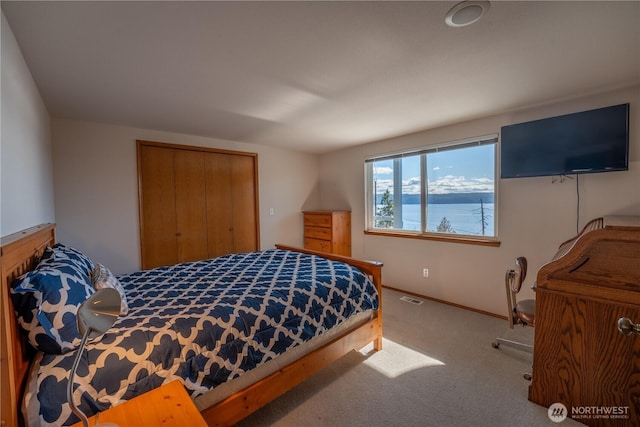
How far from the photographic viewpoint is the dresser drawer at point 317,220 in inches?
168

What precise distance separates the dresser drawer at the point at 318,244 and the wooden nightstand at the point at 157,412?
3.31 meters

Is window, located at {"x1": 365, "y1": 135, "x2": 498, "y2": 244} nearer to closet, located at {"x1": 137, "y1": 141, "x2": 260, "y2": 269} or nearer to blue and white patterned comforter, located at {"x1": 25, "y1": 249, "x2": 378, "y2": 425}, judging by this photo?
blue and white patterned comforter, located at {"x1": 25, "y1": 249, "x2": 378, "y2": 425}

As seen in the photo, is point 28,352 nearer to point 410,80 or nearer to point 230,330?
point 230,330

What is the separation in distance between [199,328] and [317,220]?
3.13 meters

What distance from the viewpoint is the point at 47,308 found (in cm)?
113

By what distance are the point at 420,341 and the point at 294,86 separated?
253cm

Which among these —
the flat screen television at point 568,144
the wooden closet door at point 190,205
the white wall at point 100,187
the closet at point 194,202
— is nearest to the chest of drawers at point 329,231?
the closet at point 194,202

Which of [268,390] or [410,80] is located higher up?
[410,80]

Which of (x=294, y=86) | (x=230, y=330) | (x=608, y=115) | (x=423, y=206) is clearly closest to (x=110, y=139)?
(x=294, y=86)

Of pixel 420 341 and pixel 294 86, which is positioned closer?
pixel 294 86

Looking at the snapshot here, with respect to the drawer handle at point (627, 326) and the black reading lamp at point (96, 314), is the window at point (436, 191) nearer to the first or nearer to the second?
the drawer handle at point (627, 326)

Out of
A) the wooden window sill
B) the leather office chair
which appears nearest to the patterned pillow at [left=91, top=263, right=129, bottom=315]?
the leather office chair

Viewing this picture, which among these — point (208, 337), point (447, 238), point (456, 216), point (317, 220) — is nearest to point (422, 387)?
point (208, 337)

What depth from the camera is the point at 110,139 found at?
303 centimetres
